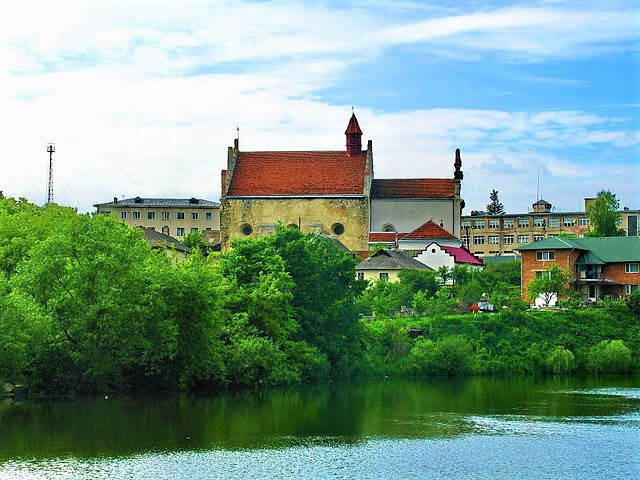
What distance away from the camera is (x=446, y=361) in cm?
6006

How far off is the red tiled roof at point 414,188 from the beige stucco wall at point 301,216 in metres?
2.69

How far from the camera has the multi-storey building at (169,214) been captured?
126875 millimetres

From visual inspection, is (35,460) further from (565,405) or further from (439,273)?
(439,273)

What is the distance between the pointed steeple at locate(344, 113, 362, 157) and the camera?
9662cm

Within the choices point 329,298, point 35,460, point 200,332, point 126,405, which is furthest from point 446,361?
point 35,460

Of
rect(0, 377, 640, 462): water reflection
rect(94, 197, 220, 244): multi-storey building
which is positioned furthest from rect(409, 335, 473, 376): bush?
rect(94, 197, 220, 244): multi-storey building

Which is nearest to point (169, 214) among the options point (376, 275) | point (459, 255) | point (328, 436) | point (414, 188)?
point (414, 188)

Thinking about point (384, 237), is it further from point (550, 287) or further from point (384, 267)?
point (550, 287)

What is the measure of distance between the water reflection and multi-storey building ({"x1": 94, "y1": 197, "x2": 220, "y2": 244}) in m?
77.3

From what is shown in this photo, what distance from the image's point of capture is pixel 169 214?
423 ft

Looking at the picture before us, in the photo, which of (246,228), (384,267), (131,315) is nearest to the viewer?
(131,315)

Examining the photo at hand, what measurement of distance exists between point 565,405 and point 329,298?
15850mm

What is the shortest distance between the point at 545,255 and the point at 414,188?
20607 mm

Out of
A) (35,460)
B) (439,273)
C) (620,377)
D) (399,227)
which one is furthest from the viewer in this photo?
(399,227)
